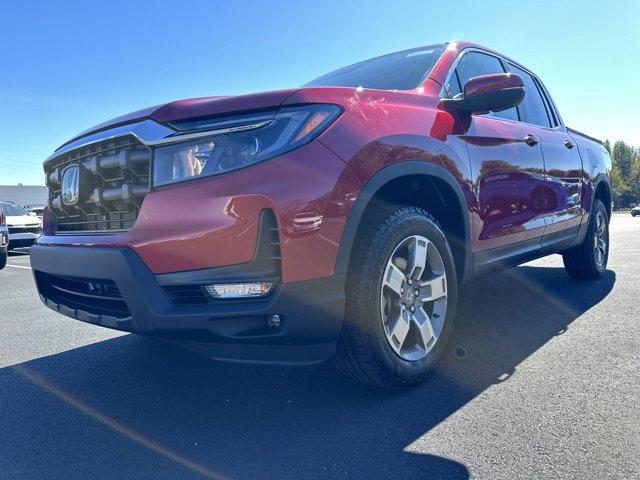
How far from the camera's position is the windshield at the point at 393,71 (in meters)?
2.82

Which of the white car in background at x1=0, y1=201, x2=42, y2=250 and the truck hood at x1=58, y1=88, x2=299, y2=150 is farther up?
the truck hood at x1=58, y1=88, x2=299, y2=150

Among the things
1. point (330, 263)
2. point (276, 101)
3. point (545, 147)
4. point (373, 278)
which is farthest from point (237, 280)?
point (545, 147)

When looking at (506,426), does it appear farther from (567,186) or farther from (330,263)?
(567,186)

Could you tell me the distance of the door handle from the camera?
3.40 meters

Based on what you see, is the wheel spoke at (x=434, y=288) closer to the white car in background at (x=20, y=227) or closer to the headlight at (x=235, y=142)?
the headlight at (x=235, y=142)

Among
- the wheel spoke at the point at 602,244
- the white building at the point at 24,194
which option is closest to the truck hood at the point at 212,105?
the wheel spoke at the point at 602,244

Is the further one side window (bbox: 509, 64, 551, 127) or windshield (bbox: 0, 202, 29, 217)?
windshield (bbox: 0, 202, 29, 217)

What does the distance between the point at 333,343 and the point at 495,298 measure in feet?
8.77

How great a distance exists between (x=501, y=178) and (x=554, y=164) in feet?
3.42

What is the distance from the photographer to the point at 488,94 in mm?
2570

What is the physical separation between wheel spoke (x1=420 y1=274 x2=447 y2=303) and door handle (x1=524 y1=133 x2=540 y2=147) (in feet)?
4.92

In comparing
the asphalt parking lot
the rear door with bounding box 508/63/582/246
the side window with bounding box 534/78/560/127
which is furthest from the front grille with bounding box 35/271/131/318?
the side window with bounding box 534/78/560/127

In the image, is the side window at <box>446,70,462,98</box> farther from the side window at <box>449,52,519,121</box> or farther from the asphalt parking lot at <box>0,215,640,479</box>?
the asphalt parking lot at <box>0,215,640,479</box>

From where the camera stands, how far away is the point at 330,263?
1893 mm
